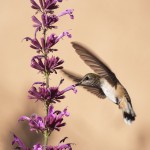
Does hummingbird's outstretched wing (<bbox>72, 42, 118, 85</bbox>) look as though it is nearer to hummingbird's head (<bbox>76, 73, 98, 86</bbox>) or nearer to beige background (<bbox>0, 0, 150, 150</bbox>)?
hummingbird's head (<bbox>76, 73, 98, 86</bbox>)

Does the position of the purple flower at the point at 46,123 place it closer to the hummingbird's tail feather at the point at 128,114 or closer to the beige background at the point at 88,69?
the hummingbird's tail feather at the point at 128,114

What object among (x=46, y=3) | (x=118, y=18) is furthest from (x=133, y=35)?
(x=46, y=3)

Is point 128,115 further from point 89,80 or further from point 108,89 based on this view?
point 89,80

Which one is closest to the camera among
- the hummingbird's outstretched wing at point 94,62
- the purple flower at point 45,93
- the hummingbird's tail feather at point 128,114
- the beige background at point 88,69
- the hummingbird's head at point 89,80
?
the purple flower at point 45,93

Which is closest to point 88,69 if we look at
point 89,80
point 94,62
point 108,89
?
Answer: point 108,89

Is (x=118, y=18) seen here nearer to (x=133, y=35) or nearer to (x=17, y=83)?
(x=133, y=35)


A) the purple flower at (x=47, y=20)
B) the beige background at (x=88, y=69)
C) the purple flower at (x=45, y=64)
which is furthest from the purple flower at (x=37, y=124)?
the beige background at (x=88, y=69)
